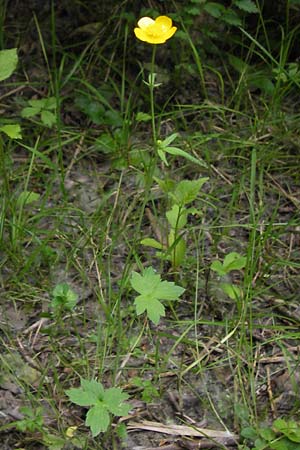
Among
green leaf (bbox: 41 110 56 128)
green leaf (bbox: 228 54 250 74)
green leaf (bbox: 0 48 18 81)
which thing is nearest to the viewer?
green leaf (bbox: 0 48 18 81)

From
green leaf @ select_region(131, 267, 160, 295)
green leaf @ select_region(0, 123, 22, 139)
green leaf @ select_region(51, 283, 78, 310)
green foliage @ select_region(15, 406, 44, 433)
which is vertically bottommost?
green foliage @ select_region(15, 406, 44, 433)

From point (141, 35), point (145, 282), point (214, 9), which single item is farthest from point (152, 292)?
point (214, 9)

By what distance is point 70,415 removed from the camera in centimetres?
178

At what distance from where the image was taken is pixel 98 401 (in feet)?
5.40

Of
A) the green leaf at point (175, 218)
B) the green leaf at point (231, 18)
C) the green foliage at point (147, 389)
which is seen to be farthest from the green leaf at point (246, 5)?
the green foliage at point (147, 389)

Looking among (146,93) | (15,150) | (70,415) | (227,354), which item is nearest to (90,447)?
(70,415)

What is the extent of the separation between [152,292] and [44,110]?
3.01 ft

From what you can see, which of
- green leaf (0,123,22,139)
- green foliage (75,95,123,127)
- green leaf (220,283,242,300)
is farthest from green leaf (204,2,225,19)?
green leaf (220,283,242,300)

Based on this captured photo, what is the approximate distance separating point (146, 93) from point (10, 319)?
0.95 meters

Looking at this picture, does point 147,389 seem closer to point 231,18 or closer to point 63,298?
point 63,298

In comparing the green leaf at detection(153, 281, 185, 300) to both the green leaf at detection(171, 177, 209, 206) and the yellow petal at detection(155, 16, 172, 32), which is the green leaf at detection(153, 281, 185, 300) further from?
the yellow petal at detection(155, 16, 172, 32)

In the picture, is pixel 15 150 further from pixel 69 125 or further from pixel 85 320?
pixel 85 320

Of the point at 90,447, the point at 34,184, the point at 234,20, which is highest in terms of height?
the point at 234,20

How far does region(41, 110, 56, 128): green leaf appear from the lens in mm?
2373
